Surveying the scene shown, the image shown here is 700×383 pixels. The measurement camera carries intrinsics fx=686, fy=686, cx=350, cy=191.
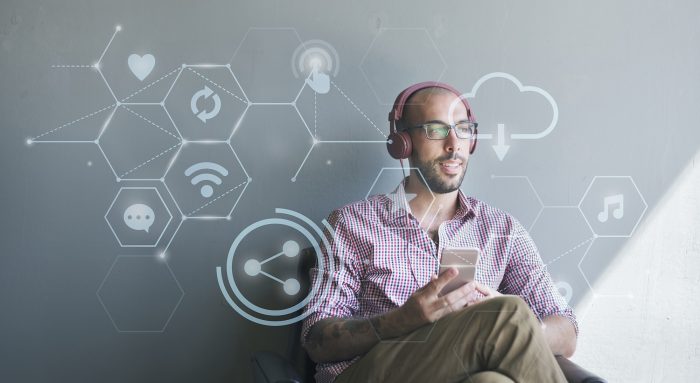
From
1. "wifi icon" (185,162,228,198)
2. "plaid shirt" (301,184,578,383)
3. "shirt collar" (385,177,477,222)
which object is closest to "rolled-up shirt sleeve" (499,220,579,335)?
"plaid shirt" (301,184,578,383)

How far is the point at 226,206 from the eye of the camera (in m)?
1.40

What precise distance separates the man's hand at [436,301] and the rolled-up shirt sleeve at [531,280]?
8.5 inches

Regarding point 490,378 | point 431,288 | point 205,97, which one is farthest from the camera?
point 205,97

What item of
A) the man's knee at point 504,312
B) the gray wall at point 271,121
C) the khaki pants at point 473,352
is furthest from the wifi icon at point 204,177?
the man's knee at point 504,312

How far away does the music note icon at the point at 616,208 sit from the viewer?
1.38 m

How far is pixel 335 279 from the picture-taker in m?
1.45

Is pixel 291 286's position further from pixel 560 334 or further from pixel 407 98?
pixel 560 334

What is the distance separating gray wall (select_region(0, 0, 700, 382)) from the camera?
1368 mm

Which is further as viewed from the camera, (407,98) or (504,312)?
(407,98)

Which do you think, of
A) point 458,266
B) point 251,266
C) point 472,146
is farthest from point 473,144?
point 251,266

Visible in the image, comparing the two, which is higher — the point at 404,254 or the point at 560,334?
the point at 404,254

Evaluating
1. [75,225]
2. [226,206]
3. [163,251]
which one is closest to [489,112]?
[226,206]

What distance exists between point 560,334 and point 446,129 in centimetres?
48

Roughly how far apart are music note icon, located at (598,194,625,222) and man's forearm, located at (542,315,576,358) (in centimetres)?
22
